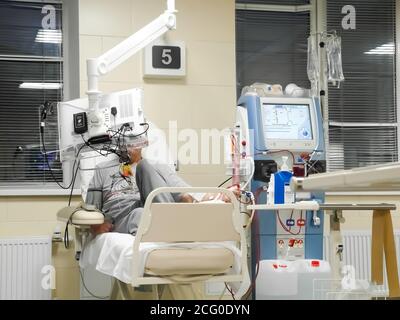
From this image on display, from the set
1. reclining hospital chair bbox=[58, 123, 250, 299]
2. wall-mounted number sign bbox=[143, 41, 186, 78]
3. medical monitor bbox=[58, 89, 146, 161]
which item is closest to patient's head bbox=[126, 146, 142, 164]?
medical monitor bbox=[58, 89, 146, 161]

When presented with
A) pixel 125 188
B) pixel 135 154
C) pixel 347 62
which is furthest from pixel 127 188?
pixel 347 62

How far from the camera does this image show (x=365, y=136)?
475 cm

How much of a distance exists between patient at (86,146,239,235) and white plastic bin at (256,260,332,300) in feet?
1.87

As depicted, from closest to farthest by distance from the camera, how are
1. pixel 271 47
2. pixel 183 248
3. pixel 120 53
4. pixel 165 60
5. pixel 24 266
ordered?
pixel 183 248, pixel 120 53, pixel 24 266, pixel 165 60, pixel 271 47

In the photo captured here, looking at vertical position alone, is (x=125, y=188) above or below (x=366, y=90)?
below

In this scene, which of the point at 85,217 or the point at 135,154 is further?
the point at 135,154

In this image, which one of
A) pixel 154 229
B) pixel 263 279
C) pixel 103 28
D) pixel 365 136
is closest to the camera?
pixel 154 229

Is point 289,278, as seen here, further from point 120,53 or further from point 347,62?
point 347,62

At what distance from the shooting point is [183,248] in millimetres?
2486

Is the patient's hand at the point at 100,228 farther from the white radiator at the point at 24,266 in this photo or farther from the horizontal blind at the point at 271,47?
the horizontal blind at the point at 271,47

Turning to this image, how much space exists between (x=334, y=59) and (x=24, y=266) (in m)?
2.92

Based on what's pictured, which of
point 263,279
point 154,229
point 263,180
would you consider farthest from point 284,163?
point 154,229

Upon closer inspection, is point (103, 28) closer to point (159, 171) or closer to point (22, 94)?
point (22, 94)
